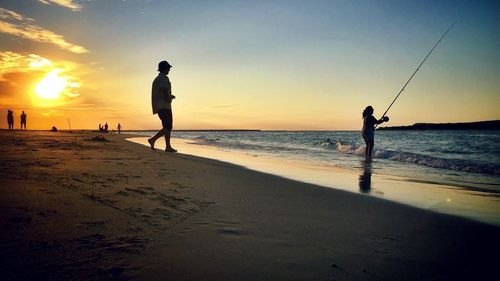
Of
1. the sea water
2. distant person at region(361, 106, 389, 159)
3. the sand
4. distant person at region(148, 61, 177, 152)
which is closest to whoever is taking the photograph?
the sand

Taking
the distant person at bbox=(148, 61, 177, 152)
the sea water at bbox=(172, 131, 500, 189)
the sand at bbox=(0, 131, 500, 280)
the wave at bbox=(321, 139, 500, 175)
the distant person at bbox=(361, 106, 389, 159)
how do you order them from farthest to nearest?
the distant person at bbox=(361, 106, 389, 159) < the wave at bbox=(321, 139, 500, 175) < the distant person at bbox=(148, 61, 177, 152) < the sea water at bbox=(172, 131, 500, 189) < the sand at bbox=(0, 131, 500, 280)

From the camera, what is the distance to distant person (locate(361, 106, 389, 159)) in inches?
505

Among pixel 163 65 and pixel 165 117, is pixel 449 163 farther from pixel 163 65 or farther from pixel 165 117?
pixel 163 65

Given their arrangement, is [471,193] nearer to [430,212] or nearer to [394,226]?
[430,212]

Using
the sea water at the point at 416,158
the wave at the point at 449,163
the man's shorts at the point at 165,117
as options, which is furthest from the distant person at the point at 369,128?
the man's shorts at the point at 165,117

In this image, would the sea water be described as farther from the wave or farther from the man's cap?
the man's cap

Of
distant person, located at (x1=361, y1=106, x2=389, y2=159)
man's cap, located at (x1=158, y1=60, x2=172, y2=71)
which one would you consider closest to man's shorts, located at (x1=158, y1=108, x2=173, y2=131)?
man's cap, located at (x1=158, y1=60, x2=172, y2=71)

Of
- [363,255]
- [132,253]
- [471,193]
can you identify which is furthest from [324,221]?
[471,193]

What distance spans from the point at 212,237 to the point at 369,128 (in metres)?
12.1

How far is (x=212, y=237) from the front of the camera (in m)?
2.15

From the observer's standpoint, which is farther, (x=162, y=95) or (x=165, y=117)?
(x=165, y=117)

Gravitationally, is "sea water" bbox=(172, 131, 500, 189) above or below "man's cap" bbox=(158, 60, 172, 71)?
below

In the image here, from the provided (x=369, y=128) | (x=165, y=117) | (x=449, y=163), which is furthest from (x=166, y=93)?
(x=449, y=163)

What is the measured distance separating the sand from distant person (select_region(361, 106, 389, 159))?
9801mm
